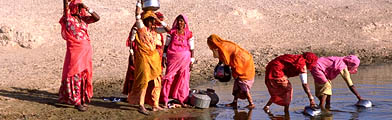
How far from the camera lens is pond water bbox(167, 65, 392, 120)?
10586 mm

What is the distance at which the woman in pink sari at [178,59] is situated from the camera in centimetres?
1080

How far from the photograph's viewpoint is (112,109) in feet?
35.3

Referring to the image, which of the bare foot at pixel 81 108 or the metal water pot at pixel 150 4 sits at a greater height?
the metal water pot at pixel 150 4

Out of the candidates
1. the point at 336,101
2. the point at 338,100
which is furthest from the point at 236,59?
the point at 338,100

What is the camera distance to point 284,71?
33.6 ft

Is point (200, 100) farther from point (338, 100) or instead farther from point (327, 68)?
point (338, 100)

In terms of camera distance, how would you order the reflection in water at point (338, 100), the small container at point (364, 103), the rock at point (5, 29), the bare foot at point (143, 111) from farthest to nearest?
the rock at point (5, 29)
the small container at point (364, 103)
the reflection in water at point (338, 100)
the bare foot at point (143, 111)

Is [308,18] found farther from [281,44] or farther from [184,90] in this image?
[184,90]

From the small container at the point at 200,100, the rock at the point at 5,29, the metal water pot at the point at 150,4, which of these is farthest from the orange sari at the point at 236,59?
the rock at the point at 5,29

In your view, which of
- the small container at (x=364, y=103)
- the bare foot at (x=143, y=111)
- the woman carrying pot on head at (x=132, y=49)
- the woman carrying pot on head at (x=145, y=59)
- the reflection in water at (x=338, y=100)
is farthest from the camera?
the small container at (x=364, y=103)

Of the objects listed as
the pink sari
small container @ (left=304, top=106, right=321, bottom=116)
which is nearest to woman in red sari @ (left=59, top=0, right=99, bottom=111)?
the pink sari

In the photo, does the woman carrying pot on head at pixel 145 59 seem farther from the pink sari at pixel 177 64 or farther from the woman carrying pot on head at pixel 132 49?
the pink sari at pixel 177 64

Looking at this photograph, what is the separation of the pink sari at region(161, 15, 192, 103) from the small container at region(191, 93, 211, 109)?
0.76ft

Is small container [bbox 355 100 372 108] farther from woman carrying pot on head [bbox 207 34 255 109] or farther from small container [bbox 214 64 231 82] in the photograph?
small container [bbox 214 64 231 82]
